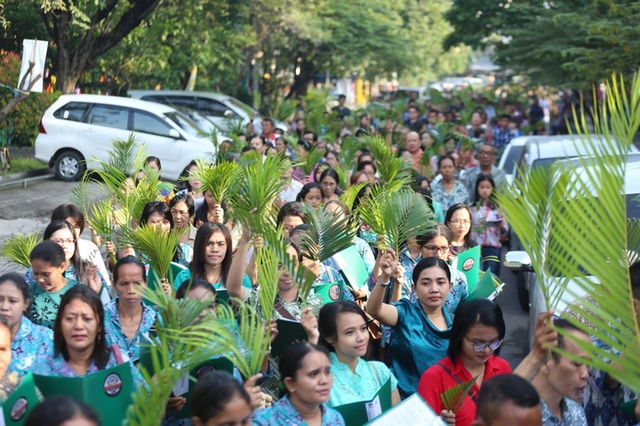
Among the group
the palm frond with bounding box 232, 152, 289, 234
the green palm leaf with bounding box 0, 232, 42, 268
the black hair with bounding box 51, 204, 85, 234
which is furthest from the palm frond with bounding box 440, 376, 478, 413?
the black hair with bounding box 51, 204, 85, 234

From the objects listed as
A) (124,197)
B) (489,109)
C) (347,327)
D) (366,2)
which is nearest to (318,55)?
(366,2)

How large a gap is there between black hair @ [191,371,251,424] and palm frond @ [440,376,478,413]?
1.16 m

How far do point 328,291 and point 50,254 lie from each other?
5.48ft

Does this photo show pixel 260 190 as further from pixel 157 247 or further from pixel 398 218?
pixel 398 218

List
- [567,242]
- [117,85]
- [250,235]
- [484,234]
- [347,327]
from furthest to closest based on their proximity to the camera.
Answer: [117,85] → [484,234] → [250,235] → [347,327] → [567,242]

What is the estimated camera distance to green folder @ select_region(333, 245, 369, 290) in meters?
7.86

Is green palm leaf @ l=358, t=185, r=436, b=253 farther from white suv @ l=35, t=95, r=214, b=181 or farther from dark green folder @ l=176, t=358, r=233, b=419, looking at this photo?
white suv @ l=35, t=95, r=214, b=181

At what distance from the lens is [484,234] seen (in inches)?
450

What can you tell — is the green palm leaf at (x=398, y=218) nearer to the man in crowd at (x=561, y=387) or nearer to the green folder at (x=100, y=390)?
the man in crowd at (x=561, y=387)

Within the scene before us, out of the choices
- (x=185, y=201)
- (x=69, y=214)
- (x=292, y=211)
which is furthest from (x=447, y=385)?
(x=185, y=201)

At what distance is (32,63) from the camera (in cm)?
1842

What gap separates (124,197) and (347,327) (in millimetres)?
3795

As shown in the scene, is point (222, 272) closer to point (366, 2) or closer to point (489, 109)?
point (489, 109)

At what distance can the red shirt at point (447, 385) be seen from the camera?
550 centimetres
